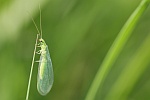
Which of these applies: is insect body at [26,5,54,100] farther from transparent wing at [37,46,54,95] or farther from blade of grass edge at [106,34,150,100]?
blade of grass edge at [106,34,150,100]

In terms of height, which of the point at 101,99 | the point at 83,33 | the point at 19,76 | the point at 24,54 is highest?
the point at 83,33

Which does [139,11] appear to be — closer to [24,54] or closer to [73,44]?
[73,44]

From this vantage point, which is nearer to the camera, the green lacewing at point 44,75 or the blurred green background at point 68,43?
the green lacewing at point 44,75

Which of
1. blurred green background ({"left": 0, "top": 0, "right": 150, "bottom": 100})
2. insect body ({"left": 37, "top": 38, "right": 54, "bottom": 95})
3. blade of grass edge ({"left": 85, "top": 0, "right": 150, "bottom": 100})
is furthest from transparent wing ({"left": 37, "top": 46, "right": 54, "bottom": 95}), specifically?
blurred green background ({"left": 0, "top": 0, "right": 150, "bottom": 100})

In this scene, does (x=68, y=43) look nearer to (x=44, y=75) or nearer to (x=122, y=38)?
(x=44, y=75)

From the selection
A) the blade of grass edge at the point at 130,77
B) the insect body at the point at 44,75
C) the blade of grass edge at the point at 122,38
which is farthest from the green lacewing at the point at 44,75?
the blade of grass edge at the point at 130,77

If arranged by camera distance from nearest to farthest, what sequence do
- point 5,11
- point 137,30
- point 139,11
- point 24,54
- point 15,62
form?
point 139,11, point 5,11, point 15,62, point 24,54, point 137,30

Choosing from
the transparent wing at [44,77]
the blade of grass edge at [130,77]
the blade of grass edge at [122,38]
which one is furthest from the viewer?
the blade of grass edge at [130,77]

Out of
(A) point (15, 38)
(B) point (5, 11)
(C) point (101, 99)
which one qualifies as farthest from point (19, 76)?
(C) point (101, 99)

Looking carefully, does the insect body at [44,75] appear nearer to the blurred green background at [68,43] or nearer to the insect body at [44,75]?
the insect body at [44,75]
